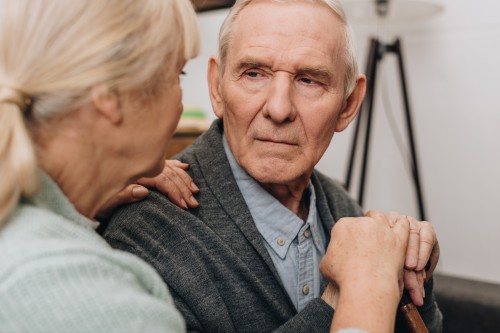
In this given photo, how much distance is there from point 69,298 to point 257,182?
706 mm

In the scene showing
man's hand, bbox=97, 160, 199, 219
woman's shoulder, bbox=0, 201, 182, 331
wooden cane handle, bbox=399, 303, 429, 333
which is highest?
woman's shoulder, bbox=0, 201, 182, 331

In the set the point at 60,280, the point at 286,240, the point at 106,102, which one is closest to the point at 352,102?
the point at 286,240

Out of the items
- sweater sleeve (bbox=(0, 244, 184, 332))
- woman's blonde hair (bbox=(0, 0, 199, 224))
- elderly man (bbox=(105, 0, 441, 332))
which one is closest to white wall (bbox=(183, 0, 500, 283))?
elderly man (bbox=(105, 0, 441, 332))

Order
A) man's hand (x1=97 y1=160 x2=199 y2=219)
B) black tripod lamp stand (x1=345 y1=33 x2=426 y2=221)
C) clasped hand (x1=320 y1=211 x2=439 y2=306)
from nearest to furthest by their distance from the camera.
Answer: clasped hand (x1=320 y1=211 x2=439 y2=306) < man's hand (x1=97 y1=160 x2=199 y2=219) < black tripod lamp stand (x1=345 y1=33 x2=426 y2=221)

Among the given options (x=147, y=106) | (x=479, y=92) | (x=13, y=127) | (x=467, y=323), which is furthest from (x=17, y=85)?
(x=479, y=92)

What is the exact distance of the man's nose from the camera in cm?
125

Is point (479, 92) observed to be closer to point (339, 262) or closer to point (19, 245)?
point (339, 262)

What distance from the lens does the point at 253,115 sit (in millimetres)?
1290

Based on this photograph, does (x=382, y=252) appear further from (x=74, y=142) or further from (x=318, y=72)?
(x=74, y=142)

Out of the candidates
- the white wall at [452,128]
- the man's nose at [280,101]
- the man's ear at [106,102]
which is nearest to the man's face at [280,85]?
the man's nose at [280,101]

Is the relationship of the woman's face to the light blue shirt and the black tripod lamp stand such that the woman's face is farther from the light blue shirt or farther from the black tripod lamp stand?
the black tripod lamp stand

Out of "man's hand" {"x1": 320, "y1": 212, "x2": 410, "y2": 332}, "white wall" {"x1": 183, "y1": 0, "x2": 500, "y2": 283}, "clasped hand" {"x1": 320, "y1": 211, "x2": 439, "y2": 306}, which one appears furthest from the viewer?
"white wall" {"x1": 183, "y1": 0, "x2": 500, "y2": 283}

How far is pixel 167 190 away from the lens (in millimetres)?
1225

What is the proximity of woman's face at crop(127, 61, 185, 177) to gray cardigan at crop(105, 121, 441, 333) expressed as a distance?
0.25m
